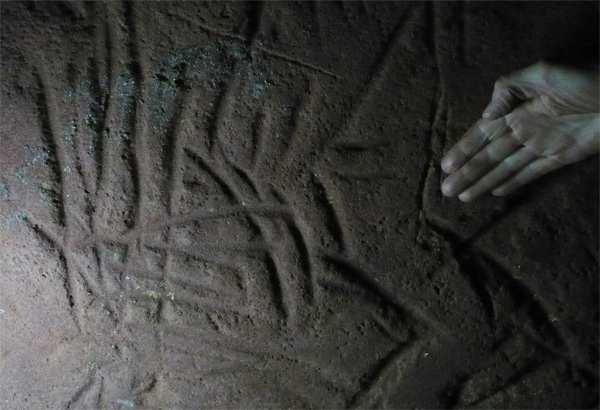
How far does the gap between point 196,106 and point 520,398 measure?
53.4 inches

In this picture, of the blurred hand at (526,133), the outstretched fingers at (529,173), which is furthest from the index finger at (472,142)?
the outstretched fingers at (529,173)

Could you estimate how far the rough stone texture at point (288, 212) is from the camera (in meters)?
1.88

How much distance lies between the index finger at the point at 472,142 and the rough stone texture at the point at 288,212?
1.4 inches

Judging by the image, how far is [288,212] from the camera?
6.59ft

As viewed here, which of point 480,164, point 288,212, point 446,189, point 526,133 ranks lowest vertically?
point 288,212

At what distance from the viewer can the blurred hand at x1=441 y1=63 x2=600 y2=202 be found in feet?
5.57

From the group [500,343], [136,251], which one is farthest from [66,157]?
[500,343]

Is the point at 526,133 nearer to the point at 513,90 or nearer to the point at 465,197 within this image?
the point at 513,90

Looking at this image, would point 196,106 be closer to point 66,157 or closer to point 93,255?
point 66,157

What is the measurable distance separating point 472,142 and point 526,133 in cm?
15

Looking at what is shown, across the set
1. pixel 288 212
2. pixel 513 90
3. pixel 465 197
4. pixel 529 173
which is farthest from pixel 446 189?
pixel 288 212

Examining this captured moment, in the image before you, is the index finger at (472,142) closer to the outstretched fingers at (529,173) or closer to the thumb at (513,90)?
the thumb at (513,90)

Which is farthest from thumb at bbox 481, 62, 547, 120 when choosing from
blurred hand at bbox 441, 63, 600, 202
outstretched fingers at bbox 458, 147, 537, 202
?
outstretched fingers at bbox 458, 147, 537, 202

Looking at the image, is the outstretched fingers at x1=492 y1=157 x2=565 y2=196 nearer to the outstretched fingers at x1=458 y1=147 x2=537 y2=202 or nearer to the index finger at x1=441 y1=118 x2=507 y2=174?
the outstretched fingers at x1=458 y1=147 x2=537 y2=202
